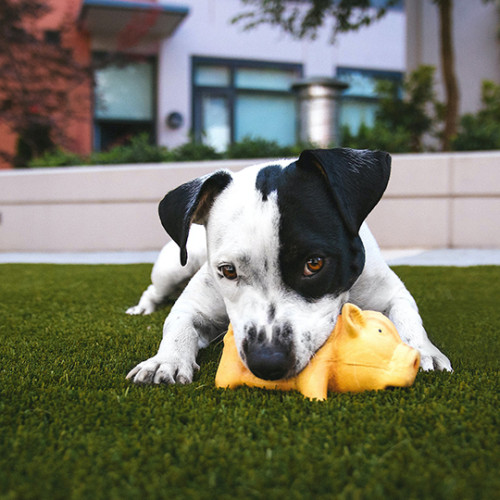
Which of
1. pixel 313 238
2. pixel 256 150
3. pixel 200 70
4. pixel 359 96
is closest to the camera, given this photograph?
pixel 313 238

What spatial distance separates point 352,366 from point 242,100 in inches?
505

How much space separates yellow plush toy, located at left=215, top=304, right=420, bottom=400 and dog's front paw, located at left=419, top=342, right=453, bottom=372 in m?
0.25

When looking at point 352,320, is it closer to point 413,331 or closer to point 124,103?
point 413,331

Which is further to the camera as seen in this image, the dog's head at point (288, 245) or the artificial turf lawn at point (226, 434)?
the dog's head at point (288, 245)

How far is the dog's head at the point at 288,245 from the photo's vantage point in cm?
191

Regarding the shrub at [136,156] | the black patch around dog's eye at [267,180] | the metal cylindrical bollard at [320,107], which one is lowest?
the black patch around dog's eye at [267,180]

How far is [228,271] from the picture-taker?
7.22 ft

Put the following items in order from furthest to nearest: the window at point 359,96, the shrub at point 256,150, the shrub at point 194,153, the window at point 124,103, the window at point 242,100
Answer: the window at point 359,96 → the window at point 242,100 → the window at point 124,103 → the shrub at point 194,153 → the shrub at point 256,150

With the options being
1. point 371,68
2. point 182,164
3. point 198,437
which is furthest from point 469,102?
point 198,437

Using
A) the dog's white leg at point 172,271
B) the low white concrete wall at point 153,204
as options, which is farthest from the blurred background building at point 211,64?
the dog's white leg at point 172,271

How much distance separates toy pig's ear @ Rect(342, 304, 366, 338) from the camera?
1904mm

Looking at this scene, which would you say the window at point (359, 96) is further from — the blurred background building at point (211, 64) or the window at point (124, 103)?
the window at point (124, 103)

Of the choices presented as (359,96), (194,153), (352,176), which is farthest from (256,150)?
(359,96)

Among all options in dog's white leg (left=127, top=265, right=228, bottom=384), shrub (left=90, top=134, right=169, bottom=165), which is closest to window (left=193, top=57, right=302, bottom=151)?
shrub (left=90, top=134, right=169, bottom=165)
